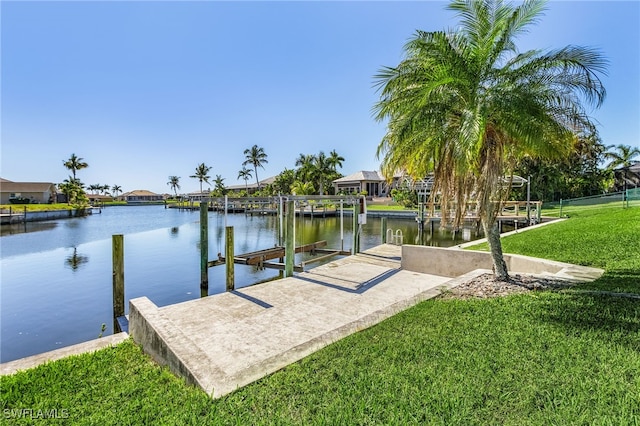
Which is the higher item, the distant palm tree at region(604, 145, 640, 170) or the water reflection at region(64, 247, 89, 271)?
the distant palm tree at region(604, 145, 640, 170)

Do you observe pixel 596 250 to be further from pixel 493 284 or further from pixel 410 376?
pixel 410 376

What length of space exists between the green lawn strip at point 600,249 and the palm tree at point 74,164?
97.5 meters

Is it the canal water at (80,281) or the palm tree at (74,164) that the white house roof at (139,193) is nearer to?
the palm tree at (74,164)

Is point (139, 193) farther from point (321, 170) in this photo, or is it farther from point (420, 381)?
point (420, 381)

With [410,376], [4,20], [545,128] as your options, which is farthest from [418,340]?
[4,20]

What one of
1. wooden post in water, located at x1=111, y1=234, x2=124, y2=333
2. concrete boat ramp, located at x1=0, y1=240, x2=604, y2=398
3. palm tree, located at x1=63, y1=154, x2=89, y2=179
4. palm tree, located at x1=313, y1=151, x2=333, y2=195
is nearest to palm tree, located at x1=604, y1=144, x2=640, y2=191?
palm tree, located at x1=313, y1=151, x2=333, y2=195

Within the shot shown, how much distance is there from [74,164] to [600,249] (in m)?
100

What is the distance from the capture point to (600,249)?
370 inches

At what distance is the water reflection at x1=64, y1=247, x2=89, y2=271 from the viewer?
1581cm

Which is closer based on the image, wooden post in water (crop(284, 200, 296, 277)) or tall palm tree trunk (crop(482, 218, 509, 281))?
tall palm tree trunk (crop(482, 218, 509, 281))

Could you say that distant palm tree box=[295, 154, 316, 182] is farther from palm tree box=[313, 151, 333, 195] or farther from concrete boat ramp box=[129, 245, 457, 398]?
concrete boat ramp box=[129, 245, 457, 398]

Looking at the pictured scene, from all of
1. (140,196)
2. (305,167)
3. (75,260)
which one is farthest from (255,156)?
(140,196)

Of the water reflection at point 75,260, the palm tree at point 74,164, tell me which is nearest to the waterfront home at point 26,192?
the palm tree at point 74,164

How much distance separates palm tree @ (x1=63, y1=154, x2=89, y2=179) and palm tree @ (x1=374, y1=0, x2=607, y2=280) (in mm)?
97223
